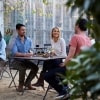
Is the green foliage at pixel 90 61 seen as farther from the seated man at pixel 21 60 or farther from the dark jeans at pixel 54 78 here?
the seated man at pixel 21 60

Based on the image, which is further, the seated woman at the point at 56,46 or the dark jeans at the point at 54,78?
the seated woman at the point at 56,46

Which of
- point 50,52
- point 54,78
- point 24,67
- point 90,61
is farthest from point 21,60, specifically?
point 90,61

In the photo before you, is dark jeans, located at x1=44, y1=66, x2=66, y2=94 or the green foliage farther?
dark jeans, located at x1=44, y1=66, x2=66, y2=94

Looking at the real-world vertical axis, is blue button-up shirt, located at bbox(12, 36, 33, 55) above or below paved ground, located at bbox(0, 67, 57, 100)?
above

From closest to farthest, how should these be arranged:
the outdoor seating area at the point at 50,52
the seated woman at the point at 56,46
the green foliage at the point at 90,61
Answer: the green foliage at the point at 90,61 → the outdoor seating area at the point at 50,52 → the seated woman at the point at 56,46

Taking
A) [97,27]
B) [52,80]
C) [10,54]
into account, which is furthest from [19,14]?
[97,27]

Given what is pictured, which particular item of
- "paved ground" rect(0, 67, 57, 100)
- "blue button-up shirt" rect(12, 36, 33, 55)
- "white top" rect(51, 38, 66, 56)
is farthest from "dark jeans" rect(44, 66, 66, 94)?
"blue button-up shirt" rect(12, 36, 33, 55)

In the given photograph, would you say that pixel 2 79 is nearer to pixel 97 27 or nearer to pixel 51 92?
pixel 51 92

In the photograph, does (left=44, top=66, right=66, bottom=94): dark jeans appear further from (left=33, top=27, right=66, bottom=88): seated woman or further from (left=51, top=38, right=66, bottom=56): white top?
(left=51, top=38, right=66, bottom=56): white top

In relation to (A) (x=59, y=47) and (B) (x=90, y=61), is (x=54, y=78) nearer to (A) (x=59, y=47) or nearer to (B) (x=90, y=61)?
(A) (x=59, y=47)

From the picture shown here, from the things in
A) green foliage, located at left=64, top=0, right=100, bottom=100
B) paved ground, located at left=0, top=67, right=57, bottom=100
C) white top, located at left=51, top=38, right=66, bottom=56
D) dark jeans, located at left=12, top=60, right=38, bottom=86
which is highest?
green foliage, located at left=64, top=0, right=100, bottom=100

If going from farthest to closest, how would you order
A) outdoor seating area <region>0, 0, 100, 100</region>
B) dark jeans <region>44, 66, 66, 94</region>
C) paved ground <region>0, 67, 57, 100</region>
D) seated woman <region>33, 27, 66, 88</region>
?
seated woman <region>33, 27, 66, 88</region>, paved ground <region>0, 67, 57, 100</region>, dark jeans <region>44, 66, 66, 94</region>, outdoor seating area <region>0, 0, 100, 100</region>

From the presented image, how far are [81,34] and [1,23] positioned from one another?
8146 millimetres

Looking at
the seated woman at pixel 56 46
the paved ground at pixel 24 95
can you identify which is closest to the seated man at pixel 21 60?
the paved ground at pixel 24 95
